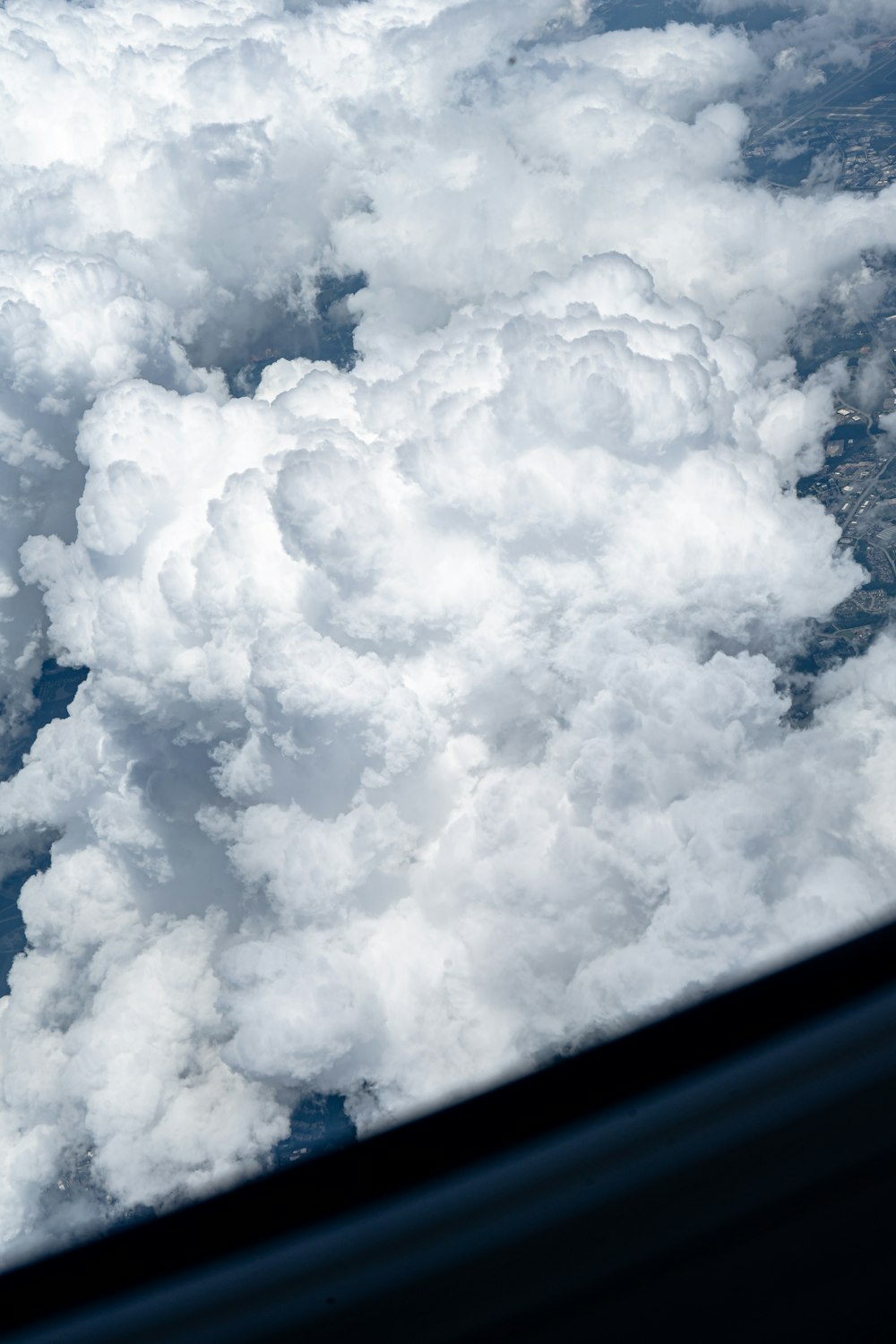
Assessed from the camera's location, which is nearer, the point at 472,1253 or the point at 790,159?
the point at 472,1253

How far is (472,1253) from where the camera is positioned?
2.89 m

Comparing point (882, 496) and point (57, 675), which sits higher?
point (882, 496)

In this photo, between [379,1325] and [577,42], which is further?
[577,42]

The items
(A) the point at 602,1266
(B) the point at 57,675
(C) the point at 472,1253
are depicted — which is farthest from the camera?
(B) the point at 57,675

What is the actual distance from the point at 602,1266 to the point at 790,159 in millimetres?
166861

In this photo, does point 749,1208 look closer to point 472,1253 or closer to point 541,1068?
point 472,1253

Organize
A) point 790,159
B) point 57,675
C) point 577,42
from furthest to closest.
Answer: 1. point 577,42
2. point 790,159
3. point 57,675

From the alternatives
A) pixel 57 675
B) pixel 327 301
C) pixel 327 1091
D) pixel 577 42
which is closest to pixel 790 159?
pixel 577 42

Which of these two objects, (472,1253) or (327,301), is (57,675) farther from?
(472,1253)

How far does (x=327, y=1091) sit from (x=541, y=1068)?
213ft

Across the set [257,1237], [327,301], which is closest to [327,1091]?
[257,1237]

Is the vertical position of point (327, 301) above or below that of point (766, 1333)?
below

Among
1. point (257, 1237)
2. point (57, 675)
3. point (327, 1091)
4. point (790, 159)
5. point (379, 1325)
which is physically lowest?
point (57, 675)

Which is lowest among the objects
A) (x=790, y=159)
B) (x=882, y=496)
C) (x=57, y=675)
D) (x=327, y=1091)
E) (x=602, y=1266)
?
(x=57, y=675)
